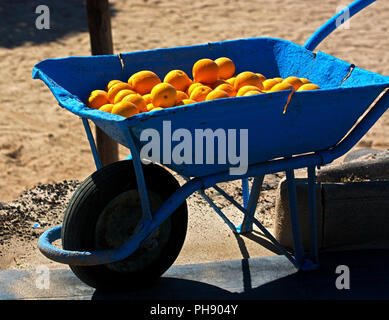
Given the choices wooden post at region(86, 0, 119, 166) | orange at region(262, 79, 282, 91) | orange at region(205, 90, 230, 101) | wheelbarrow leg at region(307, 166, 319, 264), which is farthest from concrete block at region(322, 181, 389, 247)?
wooden post at region(86, 0, 119, 166)

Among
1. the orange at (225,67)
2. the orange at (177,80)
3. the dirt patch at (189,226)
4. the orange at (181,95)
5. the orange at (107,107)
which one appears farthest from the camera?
the dirt patch at (189,226)

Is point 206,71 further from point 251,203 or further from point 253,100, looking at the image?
point 251,203

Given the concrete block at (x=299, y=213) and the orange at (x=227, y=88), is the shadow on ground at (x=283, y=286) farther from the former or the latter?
the orange at (x=227, y=88)

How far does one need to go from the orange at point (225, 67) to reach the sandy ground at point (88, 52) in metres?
0.85

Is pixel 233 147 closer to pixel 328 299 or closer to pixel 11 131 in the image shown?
pixel 328 299

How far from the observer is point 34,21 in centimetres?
761

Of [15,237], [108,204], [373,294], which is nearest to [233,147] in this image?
[108,204]

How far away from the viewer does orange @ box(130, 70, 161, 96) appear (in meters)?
2.73

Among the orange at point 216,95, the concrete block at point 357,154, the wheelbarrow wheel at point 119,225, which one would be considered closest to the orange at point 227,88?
the orange at point 216,95

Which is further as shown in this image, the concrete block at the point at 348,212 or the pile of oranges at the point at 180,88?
the concrete block at the point at 348,212

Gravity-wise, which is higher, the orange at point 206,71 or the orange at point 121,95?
the orange at point 206,71

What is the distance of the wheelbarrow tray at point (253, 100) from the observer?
7.36 feet

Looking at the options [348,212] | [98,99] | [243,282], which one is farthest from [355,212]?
[98,99]
